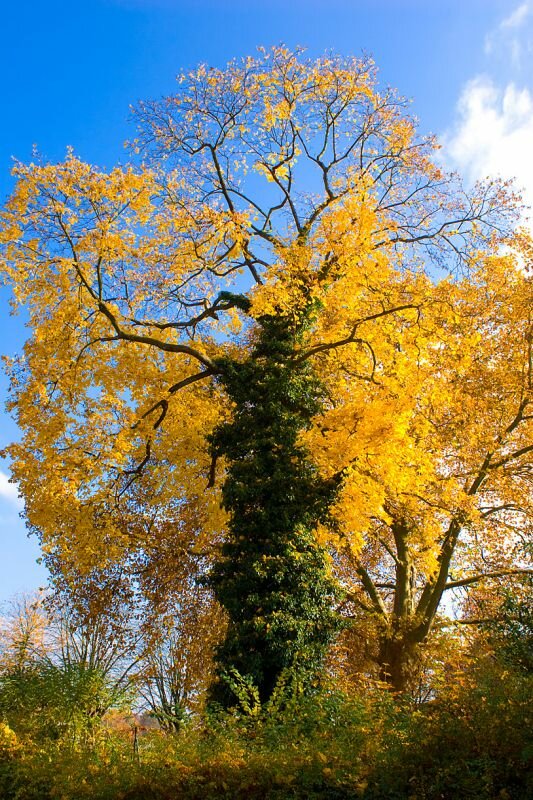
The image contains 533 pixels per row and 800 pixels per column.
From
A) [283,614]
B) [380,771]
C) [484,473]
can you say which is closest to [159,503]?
[283,614]

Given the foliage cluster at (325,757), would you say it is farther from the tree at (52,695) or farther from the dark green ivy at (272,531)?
the dark green ivy at (272,531)

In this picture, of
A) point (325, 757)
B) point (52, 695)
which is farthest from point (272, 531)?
point (325, 757)

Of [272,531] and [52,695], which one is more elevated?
[272,531]

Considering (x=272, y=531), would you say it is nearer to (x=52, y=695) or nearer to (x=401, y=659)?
(x=52, y=695)

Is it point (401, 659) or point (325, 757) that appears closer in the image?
point (325, 757)

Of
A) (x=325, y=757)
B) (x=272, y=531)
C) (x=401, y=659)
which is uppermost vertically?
(x=272, y=531)

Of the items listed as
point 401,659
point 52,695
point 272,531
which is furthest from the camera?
point 401,659

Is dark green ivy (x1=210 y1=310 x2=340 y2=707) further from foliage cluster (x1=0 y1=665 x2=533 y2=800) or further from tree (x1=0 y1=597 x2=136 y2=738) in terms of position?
foliage cluster (x1=0 y1=665 x2=533 y2=800)

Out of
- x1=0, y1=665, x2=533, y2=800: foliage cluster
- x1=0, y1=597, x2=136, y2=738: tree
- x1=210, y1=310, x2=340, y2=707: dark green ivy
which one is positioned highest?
x1=210, y1=310, x2=340, y2=707: dark green ivy

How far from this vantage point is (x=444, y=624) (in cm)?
1439

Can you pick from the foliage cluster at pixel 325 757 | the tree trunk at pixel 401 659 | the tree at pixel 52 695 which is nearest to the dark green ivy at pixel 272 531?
the tree at pixel 52 695

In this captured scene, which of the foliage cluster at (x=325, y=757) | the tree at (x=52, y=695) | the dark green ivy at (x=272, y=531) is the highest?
the dark green ivy at (x=272, y=531)

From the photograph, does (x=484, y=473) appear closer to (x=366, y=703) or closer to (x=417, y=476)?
(x=417, y=476)

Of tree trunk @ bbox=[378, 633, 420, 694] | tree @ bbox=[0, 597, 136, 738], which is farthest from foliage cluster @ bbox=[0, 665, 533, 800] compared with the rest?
tree trunk @ bbox=[378, 633, 420, 694]
